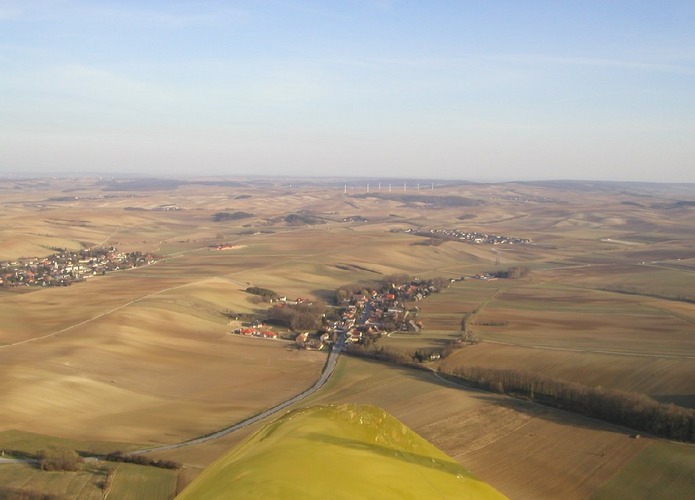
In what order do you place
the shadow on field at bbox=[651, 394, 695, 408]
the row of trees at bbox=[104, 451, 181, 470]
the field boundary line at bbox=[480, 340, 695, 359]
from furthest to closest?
the field boundary line at bbox=[480, 340, 695, 359] → the shadow on field at bbox=[651, 394, 695, 408] → the row of trees at bbox=[104, 451, 181, 470]

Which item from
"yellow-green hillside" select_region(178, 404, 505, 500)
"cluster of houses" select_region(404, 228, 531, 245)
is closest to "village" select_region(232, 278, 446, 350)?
"yellow-green hillside" select_region(178, 404, 505, 500)

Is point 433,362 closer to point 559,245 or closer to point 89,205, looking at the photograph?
point 559,245

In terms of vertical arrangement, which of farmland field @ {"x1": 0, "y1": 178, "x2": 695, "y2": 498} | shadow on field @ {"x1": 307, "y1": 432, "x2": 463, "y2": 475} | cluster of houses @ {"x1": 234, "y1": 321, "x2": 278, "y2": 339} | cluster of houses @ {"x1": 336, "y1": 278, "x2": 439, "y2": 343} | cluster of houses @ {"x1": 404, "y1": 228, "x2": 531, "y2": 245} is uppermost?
shadow on field @ {"x1": 307, "y1": 432, "x2": 463, "y2": 475}

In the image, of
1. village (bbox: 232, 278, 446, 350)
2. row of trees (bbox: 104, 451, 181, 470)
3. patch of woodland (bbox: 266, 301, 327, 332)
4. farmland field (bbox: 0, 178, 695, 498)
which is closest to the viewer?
row of trees (bbox: 104, 451, 181, 470)

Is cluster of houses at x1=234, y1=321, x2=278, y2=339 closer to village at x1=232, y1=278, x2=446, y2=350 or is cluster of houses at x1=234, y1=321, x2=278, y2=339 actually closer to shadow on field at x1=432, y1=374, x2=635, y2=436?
village at x1=232, y1=278, x2=446, y2=350

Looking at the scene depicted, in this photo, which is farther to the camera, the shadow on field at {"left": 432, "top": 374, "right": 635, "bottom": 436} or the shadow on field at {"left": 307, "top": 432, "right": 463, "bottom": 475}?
the shadow on field at {"left": 432, "top": 374, "right": 635, "bottom": 436}

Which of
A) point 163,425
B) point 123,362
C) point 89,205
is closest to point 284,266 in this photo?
point 123,362

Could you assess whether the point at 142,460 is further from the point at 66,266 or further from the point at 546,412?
the point at 66,266

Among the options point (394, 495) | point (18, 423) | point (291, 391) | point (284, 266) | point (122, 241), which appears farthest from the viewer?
point (122, 241)
